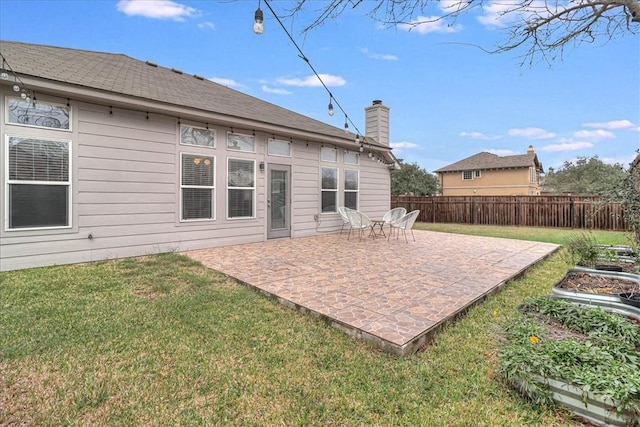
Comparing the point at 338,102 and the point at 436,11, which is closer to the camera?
the point at 436,11

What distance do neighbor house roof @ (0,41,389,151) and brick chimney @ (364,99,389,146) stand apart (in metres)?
2.18

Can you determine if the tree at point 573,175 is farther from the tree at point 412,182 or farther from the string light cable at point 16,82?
the string light cable at point 16,82

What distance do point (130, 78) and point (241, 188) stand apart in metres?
3.07

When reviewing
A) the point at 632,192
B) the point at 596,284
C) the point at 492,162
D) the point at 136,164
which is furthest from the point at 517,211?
the point at 492,162

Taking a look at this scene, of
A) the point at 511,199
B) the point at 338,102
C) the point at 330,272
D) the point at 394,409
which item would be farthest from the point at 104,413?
the point at 511,199

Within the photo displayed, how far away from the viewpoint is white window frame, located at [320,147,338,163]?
355 inches

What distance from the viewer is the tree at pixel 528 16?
9.66ft

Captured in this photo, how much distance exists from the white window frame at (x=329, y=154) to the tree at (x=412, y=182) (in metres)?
19.7

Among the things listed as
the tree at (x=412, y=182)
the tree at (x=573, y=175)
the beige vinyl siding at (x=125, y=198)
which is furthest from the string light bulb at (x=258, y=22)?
the tree at (x=573, y=175)

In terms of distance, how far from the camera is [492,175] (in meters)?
26.4

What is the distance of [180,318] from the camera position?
310 cm

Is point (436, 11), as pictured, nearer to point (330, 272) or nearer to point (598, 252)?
point (330, 272)

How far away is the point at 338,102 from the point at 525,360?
5.56 meters

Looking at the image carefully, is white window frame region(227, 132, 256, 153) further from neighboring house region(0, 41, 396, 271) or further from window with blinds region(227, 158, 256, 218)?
window with blinds region(227, 158, 256, 218)
